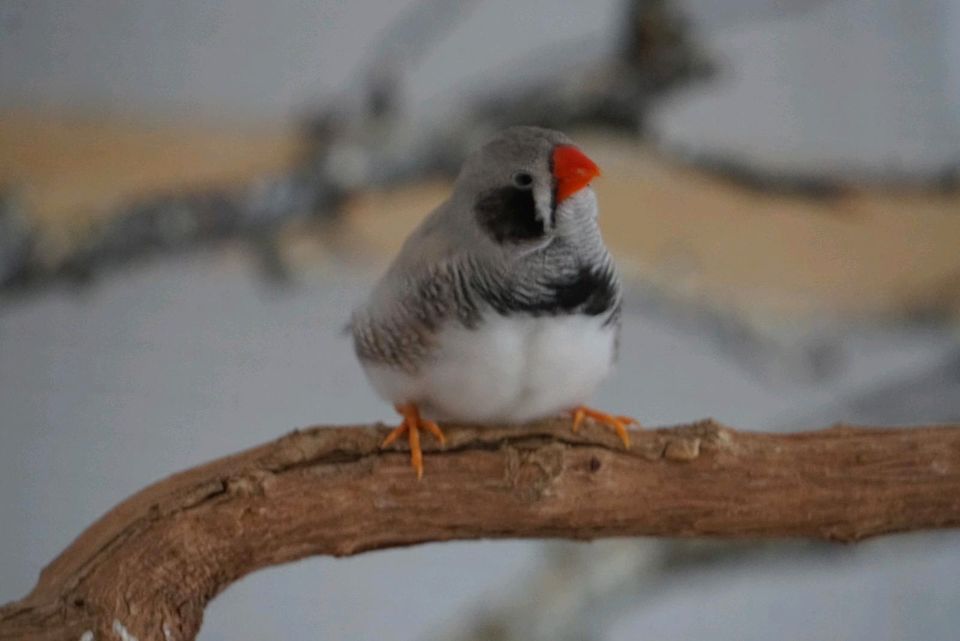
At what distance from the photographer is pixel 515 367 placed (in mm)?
1126

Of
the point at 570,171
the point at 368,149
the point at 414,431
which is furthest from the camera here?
the point at 368,149

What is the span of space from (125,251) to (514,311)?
111 centimetres

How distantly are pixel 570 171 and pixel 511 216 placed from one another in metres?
0.09

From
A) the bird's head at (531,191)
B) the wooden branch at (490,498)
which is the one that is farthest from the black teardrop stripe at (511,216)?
the wooden branch at (490,498)

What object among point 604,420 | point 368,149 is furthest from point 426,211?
point 604,420

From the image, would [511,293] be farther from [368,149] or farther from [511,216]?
[368,149]

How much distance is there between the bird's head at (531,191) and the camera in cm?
110

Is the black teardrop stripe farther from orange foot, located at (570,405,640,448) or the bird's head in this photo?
orange foot, located at (570,405,640,448)

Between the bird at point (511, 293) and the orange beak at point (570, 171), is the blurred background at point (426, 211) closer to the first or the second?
the bird at point (511, 293)

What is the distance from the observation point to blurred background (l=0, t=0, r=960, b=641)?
1.91 metres

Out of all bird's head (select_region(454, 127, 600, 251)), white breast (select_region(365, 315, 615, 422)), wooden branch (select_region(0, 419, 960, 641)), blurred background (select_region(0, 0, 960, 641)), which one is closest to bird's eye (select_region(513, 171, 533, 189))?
bird's head (select_region(454, 127, 600, 251))

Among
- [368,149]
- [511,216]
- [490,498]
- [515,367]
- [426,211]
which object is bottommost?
[490,498]

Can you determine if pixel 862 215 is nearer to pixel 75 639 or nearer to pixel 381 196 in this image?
pixel 381 196

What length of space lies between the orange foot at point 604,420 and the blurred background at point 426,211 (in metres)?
0.84
